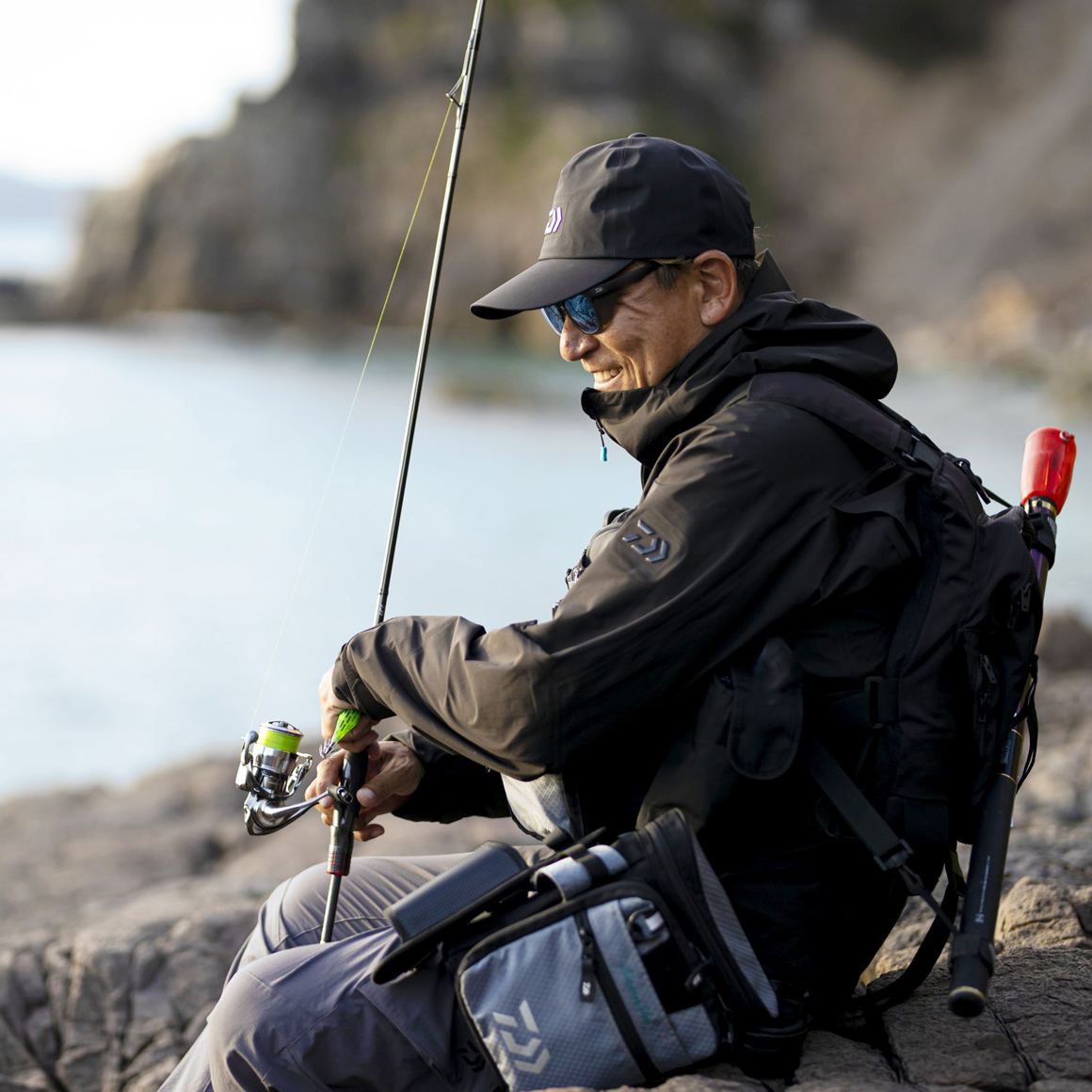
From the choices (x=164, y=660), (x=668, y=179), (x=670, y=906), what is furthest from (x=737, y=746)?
(x=164, y=660)

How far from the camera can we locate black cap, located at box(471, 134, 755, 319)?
6.41 feet

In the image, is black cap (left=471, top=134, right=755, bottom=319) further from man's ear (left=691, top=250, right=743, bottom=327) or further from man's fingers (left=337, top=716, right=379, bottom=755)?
man's fingers (left=337, top=716, right=379, bottom=755)

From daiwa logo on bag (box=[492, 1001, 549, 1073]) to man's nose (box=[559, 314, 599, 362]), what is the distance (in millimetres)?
1083

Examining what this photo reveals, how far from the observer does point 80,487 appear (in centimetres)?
2559

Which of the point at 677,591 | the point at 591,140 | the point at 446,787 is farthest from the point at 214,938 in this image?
the point at 591,140

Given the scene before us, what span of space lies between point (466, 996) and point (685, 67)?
177ft

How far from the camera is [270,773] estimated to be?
2326mm

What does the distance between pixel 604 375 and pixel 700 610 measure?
0.57 meters

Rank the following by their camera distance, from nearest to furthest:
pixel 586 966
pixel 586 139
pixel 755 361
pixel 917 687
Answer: pixel 586 966
pixel 917 687
pixel 755 361
pixel 586 139

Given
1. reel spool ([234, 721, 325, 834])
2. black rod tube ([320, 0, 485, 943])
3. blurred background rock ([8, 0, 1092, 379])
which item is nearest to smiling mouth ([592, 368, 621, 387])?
black rod tube ([320, 0, 485, 943])

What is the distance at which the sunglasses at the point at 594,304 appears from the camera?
1.99 meters

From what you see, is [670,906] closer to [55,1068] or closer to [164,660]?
[55,1068]

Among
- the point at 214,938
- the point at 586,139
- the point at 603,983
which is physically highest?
the point at 586,139

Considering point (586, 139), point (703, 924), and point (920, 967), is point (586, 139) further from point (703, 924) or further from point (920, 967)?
point (703, 924)
